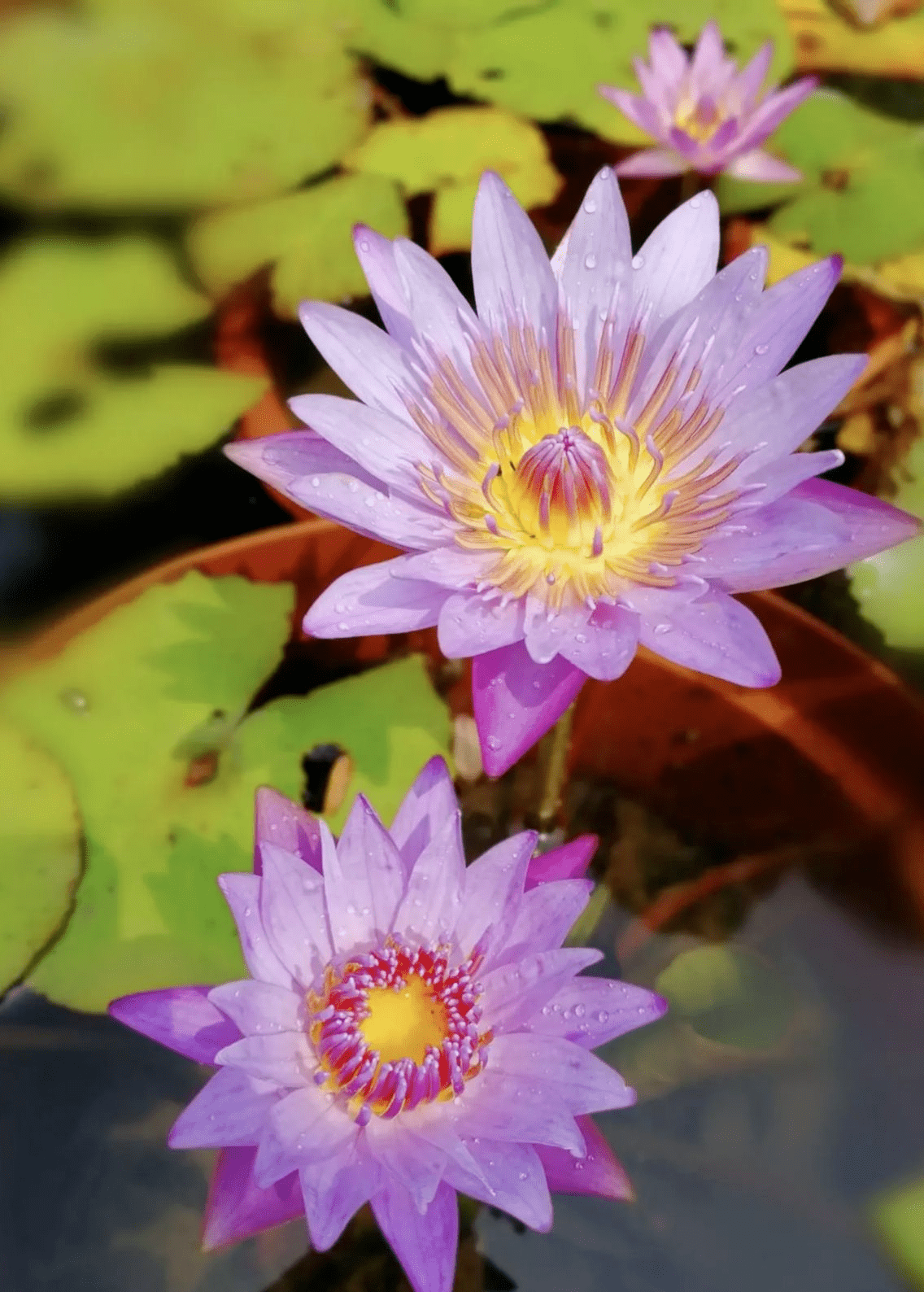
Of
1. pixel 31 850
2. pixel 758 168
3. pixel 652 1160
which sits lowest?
pixel 652 1160

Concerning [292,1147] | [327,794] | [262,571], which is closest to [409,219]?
[262,571]

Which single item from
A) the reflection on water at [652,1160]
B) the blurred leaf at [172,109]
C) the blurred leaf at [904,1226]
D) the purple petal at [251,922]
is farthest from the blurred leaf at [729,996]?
the blurred leaf at [172,109]

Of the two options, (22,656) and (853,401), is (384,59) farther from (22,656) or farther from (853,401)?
(22,656)

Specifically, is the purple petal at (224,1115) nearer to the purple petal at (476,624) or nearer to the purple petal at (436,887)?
the purple petal at (436,887)

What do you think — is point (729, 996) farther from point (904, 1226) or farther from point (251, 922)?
point (251, 922)

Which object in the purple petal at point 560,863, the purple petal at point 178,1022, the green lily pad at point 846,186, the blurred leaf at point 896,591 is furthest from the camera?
the green lily pad at point 846,186

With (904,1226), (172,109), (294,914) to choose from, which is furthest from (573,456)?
(172,109)
